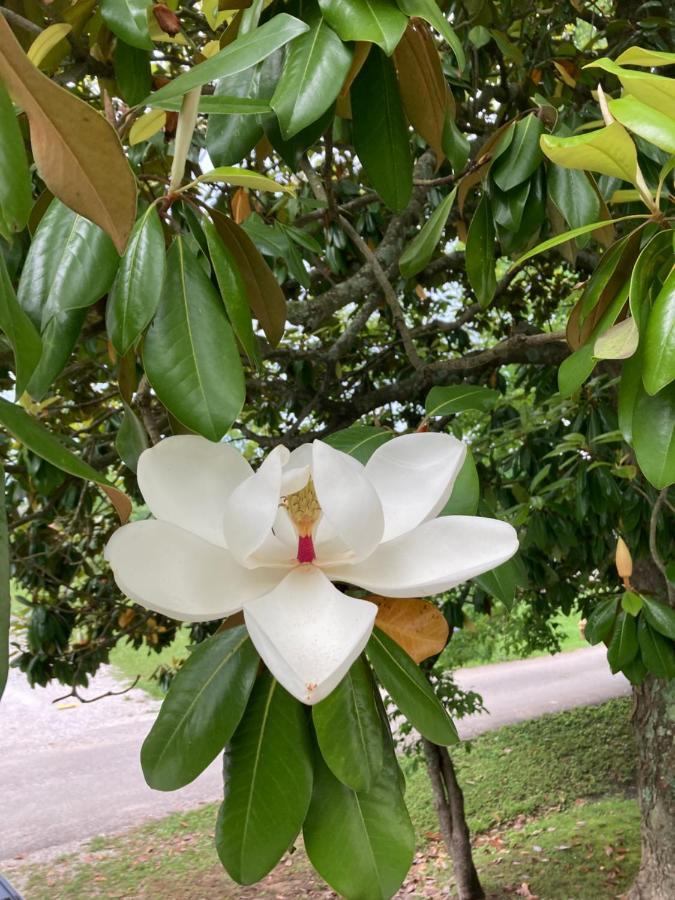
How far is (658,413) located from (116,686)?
9.39 metres

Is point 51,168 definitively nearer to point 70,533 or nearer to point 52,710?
point 70,533

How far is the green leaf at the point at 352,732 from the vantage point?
577mm

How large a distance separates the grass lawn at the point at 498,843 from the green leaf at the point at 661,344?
173 inches

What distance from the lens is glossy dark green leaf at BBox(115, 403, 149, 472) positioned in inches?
29.8

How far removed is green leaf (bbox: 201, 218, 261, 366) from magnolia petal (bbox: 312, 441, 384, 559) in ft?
0.77

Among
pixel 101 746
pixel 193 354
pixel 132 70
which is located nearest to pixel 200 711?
pixel 193 354

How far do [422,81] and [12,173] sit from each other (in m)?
0.55

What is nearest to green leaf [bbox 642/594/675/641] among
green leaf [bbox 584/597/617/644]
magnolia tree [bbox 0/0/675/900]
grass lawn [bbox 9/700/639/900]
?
green leaf [bbox 584/597/617/644]

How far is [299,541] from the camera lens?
1.87ft

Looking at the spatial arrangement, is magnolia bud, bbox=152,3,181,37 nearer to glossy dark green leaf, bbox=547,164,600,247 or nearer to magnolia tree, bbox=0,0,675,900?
magnolia tree, bbox=0,0,675,900

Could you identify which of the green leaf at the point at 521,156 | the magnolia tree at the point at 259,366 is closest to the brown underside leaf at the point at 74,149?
the magnolia tree at the point at 259,366

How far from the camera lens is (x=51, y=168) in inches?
20.0

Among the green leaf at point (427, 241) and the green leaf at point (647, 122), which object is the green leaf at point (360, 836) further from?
the green leaf at point (427, 241)

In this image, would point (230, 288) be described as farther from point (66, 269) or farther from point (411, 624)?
point (411, 624)
